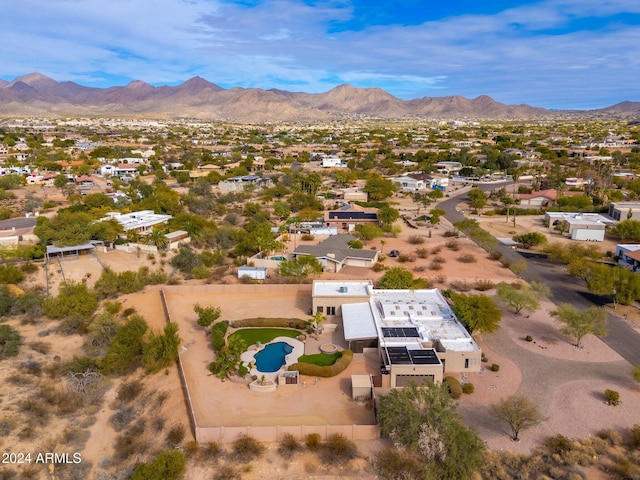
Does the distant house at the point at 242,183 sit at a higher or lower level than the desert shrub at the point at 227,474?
higher

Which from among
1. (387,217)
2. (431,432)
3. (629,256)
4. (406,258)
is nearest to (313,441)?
(431,432)

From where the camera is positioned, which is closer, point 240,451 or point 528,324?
point 240,451

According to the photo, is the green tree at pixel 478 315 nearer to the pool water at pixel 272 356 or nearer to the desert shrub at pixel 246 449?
the pool water at pixel 272 356

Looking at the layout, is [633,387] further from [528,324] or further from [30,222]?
[30,222]

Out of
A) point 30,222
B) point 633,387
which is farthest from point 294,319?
point 30,222

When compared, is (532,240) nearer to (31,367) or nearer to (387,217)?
(387,217)

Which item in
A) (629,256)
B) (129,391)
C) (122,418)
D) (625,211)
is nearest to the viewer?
(122,418)

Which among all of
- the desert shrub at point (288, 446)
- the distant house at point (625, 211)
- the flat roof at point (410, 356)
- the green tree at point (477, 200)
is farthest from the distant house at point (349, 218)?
the desert shrub at point (288, 446)
